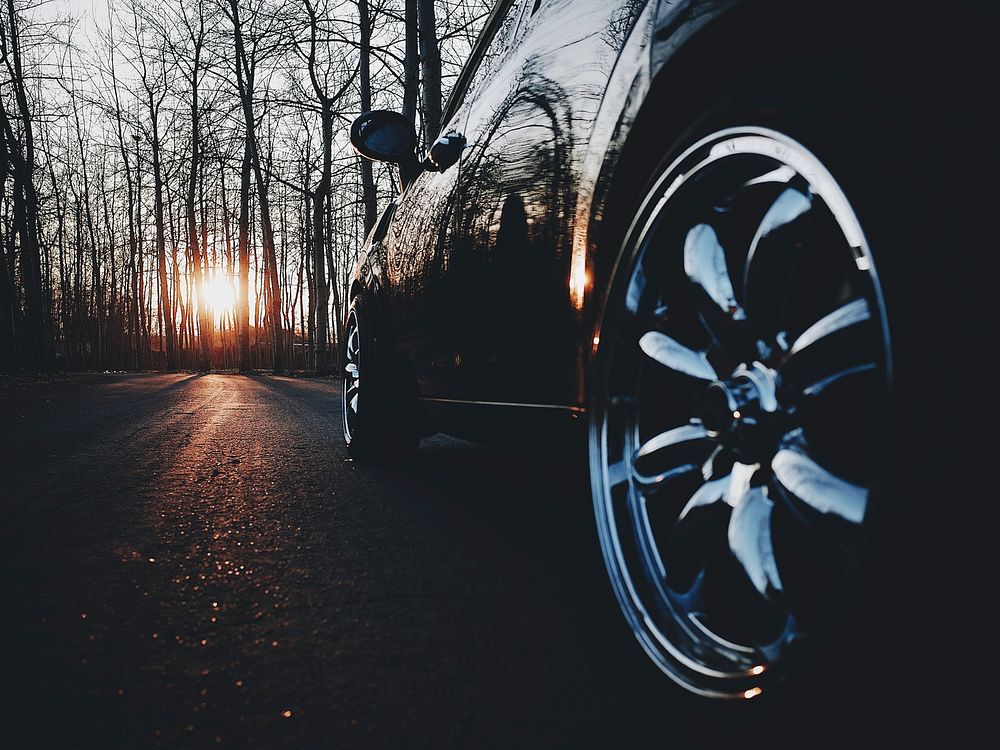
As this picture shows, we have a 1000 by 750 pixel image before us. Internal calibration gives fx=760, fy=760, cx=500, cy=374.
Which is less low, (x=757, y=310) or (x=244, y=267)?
(x=244, y=267)

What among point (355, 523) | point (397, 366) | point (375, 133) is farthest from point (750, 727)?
point (375, 133)

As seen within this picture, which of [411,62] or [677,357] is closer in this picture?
[677,357]

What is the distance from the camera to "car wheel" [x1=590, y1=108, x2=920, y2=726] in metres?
0.96

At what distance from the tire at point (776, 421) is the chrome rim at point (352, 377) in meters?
2.53

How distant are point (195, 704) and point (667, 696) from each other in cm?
78

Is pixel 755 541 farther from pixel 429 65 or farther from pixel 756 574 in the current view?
pixel 429 65

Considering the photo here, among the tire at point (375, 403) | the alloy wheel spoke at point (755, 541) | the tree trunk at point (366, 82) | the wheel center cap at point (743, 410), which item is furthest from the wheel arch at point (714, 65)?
the tree trunk at point (366, 82)

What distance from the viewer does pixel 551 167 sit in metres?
1.92

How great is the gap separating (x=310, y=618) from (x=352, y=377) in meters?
2.53

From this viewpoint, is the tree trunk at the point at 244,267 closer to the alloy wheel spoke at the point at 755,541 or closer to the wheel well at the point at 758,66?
the wheel well at the point at 758,66

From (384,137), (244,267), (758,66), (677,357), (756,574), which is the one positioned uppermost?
(244,267)

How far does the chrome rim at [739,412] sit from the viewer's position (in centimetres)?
101

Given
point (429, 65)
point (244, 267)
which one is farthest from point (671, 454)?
point (244, 267)

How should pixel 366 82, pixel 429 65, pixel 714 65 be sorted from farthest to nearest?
1. pixel 366 82
2. pixel 429 65
3. pixel 714 65
